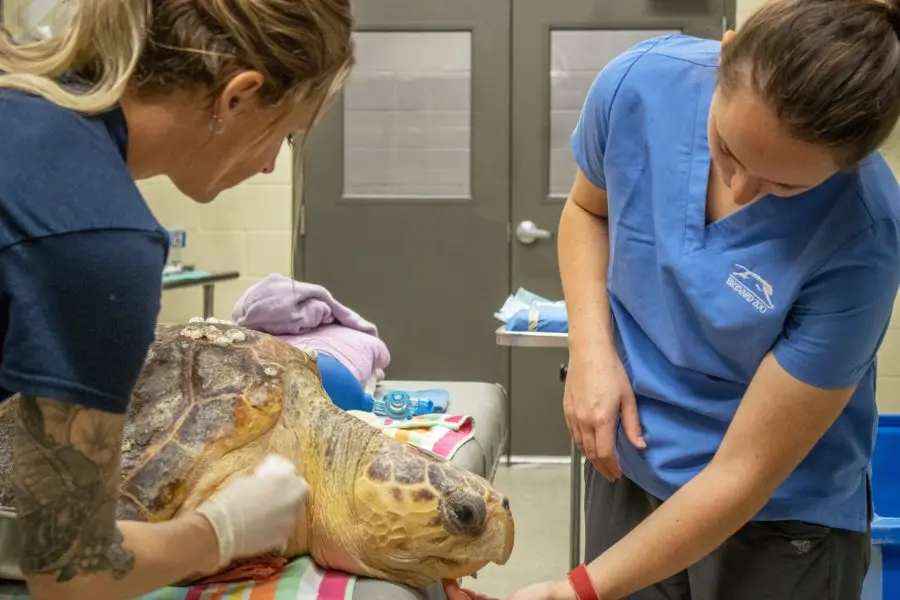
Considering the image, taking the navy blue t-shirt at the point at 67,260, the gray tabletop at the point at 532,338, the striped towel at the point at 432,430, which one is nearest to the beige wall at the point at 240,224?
the gray tabletop at the point at 532,338

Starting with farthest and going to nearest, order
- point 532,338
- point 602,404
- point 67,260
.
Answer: point 532,338 < point 602,404 < point 67,260

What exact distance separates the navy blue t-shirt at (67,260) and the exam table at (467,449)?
1.34ft

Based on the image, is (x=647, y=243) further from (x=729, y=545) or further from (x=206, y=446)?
(x=206, y=446)

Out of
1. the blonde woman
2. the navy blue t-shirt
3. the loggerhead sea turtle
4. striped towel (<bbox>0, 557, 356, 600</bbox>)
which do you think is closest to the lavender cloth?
the loggerhead sea turtle

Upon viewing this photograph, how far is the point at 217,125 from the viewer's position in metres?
0.81

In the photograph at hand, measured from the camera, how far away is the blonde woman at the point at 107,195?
68cm

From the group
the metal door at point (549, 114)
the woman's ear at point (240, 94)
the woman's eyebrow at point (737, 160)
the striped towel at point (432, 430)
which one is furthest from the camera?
the metal door at point (549, 114)

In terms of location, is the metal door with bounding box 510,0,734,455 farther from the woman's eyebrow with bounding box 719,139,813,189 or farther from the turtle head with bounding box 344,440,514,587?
the woman's eyebrow with bounding box 719,139,813,189

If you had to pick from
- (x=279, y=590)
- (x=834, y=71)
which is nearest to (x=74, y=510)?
(x=279, y=590)

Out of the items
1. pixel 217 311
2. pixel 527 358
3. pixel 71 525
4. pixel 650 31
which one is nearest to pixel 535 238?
pixel 527 358

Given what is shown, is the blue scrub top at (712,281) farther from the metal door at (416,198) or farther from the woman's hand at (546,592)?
the metal door at (416,198)

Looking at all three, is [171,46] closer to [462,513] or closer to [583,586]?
[462,513]

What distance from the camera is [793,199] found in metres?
0.99

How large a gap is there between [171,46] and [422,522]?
579mm
